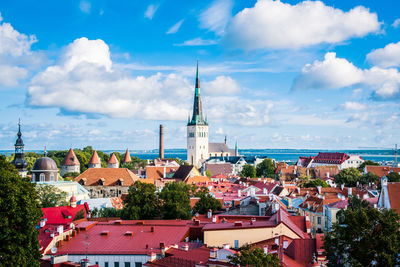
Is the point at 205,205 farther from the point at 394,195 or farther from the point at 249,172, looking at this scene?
the point at 249,172

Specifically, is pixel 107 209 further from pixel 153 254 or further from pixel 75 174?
pixel 75 174

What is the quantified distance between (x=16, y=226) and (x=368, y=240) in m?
19.4

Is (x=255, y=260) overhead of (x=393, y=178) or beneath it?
beneath

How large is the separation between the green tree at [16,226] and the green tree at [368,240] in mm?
16674

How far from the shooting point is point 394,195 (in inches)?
1911

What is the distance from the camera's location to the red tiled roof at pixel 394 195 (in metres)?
47.5

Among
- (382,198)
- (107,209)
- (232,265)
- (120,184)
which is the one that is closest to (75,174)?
(120,184)

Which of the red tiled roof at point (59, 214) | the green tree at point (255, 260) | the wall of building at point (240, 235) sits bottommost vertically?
the red tiled roof at point (59, 214)

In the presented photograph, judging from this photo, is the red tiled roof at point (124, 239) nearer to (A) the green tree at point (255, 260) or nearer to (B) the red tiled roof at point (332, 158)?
(A) the green tree at point (255, 260)

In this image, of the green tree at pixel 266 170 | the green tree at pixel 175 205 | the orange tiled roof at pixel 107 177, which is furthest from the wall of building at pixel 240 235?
A: the green tree at pixel 266 170

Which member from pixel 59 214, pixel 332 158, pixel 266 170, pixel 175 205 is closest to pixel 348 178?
pixel 175 205

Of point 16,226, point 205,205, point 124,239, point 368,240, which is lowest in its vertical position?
point 124,239

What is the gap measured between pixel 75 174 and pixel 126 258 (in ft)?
273

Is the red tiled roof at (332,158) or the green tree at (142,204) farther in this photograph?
the red tiled roof at (332,158)
